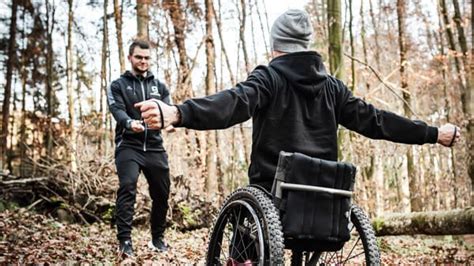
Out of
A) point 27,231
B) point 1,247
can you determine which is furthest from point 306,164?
point 27,231

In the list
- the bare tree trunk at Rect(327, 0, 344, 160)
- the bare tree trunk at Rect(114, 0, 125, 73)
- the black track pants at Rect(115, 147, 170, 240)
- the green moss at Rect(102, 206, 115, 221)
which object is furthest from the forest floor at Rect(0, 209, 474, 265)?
the bare tree trunk at Rect(114, 0, 125, 73)

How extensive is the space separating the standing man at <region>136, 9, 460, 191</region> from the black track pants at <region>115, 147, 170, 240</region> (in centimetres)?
275

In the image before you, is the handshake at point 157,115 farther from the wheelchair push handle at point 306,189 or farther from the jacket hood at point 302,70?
the jacket hood at point 302,70

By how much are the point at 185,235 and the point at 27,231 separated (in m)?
2.91

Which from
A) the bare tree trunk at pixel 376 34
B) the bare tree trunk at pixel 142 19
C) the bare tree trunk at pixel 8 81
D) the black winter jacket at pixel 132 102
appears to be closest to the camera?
the black winter jacket at pixel 132 102

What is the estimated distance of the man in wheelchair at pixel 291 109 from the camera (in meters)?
2.97

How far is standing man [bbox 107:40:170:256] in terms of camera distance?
18.6 feet

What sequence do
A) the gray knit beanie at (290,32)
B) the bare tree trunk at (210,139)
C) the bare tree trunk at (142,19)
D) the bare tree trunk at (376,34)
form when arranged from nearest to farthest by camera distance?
the gray knit beanie at (290,32) < the bare tree trunk at (142,19) < the bare tree trunk at (210,139) < the bare tree trunk at (376,34)

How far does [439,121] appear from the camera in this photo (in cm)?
2273

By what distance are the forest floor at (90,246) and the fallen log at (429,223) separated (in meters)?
0.28

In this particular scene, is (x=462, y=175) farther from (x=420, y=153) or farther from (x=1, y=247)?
(x=1, y=247)

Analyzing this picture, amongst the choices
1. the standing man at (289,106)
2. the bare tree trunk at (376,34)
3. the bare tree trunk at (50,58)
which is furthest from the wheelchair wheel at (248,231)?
the bare tree trunk at (376,34)

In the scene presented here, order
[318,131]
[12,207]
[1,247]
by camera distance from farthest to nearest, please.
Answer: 1. [12,207]
2. [1,247]
3. [318,131]

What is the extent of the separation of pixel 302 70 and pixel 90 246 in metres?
4.29
